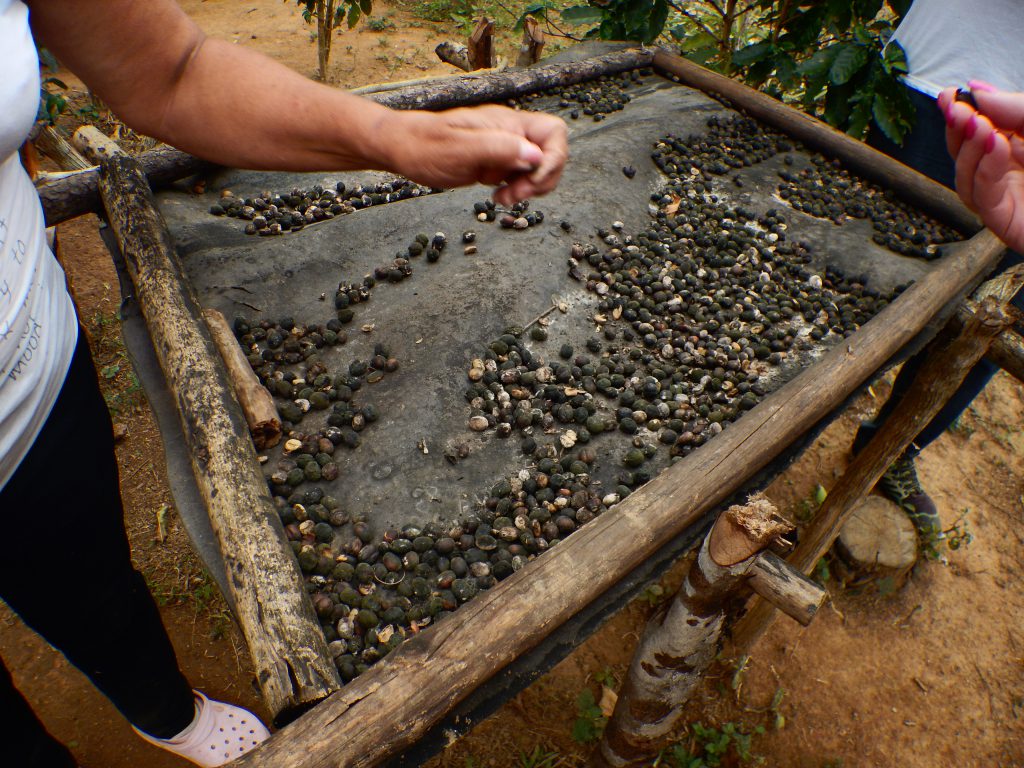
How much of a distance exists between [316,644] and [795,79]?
4.57m

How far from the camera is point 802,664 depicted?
3293 mm

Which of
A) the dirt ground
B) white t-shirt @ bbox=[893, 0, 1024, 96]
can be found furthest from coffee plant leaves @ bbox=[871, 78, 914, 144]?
the dirt ground

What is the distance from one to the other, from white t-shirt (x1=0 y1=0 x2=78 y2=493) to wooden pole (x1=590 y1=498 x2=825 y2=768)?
1.64 meters

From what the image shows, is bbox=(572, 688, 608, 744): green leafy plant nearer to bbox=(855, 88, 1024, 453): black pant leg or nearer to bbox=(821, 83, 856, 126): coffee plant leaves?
bbox=(855, 88, 1024, 453): black pant leg

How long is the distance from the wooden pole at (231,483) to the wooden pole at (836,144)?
3796 millimetres

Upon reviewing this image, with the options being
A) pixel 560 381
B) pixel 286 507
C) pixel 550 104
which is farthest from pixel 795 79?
pixel 286 507

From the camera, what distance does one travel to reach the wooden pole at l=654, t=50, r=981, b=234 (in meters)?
3.58

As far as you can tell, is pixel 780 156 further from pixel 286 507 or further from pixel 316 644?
pixel 316 644

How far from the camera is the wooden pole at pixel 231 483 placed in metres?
1.43

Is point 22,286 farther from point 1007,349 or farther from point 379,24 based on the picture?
point 379,24

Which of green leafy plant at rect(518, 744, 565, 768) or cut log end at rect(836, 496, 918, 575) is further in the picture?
cut log end at rect(836, 496, 918, 575)

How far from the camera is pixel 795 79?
4.34 m

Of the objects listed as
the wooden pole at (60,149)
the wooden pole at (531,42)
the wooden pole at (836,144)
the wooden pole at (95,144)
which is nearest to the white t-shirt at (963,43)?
the wooden pole at (836,144)

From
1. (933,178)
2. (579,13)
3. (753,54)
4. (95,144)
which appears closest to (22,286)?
(95,144)
